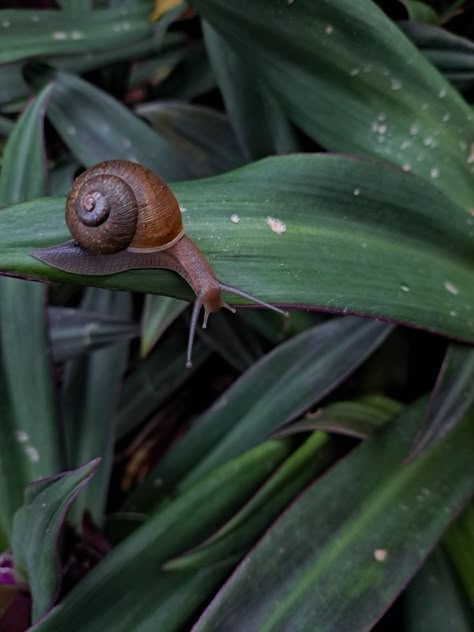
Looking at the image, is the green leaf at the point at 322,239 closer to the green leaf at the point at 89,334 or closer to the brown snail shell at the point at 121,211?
the brown snail shell at the point at 121,211

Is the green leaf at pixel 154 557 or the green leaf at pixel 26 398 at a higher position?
the green leaf at pixel 26 398

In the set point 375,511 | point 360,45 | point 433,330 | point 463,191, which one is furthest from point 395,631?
point 360,45

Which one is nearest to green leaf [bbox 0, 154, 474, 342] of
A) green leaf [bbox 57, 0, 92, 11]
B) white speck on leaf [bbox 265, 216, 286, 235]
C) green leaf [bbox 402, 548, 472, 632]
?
white speck on leaf [bbox 265, 216, 286, 235]

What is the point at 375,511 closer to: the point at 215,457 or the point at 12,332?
the point at 215,457

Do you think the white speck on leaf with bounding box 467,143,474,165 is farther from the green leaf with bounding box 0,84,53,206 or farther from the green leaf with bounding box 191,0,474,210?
the green leaf with bounding box 0,84,53,206

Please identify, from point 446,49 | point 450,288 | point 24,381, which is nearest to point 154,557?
point 24,381

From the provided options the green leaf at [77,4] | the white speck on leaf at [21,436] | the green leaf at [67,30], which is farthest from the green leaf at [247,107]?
the white speck on leaf at [21,436]
